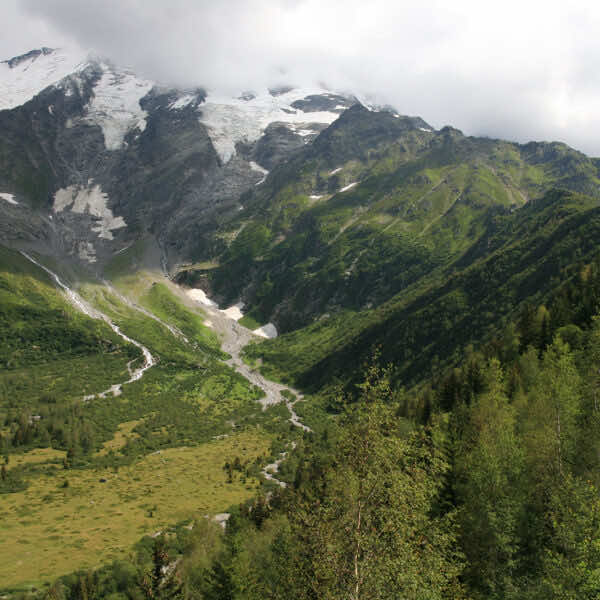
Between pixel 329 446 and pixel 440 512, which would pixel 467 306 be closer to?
pixel 329 446

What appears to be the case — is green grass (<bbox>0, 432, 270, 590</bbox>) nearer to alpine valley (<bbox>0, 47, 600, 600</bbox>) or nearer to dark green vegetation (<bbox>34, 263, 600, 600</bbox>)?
alpine valley (<bbox>0, 47, 600, 600</bbox>)

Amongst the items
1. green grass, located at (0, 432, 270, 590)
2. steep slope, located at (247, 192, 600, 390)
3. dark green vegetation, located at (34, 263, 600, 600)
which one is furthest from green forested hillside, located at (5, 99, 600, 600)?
steep slope, located at (247, 192, 600, 390)

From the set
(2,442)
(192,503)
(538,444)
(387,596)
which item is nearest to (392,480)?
(387,596)

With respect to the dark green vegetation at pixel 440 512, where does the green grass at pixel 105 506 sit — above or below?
below

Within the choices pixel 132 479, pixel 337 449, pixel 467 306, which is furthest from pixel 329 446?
pixel 337 449

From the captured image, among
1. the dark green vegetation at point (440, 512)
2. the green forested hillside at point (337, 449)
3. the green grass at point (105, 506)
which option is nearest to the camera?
the dark green vegetation at point (440, 512)

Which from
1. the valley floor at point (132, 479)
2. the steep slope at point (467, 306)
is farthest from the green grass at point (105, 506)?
the steep slope at point (467, 306)

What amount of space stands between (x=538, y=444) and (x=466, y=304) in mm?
111638

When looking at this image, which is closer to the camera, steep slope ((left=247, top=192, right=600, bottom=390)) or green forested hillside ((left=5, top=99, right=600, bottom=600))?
green forested hillside ((left=5, top=99, right=600, bottom=600))

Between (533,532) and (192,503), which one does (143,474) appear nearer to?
(192,503)

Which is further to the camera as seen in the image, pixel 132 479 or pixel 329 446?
pixel 329 446

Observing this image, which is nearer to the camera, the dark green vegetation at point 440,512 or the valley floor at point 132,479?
the dark green vegetation at point 440,512

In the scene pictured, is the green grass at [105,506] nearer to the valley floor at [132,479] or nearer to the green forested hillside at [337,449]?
the valley floor at [132,479]

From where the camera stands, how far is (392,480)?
13977 mm
